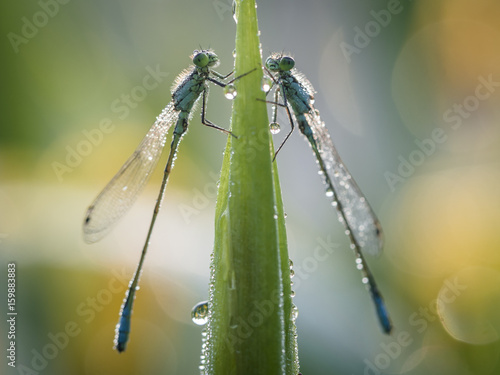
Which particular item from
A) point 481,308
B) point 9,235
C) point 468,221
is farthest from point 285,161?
point 9,235

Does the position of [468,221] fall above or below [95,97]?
below

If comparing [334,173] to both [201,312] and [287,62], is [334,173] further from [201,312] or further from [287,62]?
[201,312]

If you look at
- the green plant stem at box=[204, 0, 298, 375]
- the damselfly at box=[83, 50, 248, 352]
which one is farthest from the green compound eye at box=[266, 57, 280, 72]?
the green plant stem at box=[204, 0, 298, 375]

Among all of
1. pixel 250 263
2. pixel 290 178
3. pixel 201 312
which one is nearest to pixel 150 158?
pixel 290 178

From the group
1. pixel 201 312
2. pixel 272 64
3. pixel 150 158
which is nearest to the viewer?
pixel 201 312

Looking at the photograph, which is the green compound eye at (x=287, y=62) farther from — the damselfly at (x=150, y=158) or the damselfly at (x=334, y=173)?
the damselfly at (x=150, y=158)

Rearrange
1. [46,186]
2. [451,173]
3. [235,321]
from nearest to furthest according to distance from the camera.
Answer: [235,321], [46,186], [451,173]

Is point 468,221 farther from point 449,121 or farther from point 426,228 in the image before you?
point 449,121
